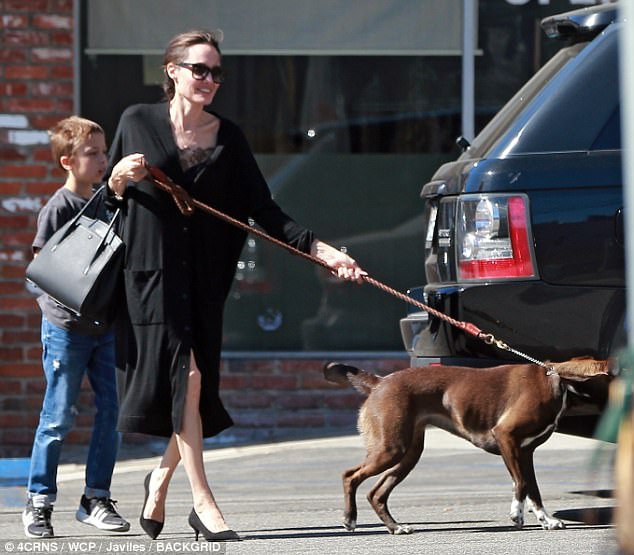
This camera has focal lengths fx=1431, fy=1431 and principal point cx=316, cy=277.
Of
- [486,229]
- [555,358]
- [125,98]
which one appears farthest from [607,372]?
[125,98]

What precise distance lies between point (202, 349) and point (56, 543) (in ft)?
3.29

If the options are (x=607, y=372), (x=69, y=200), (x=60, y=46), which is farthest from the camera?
(x=60, y=46)

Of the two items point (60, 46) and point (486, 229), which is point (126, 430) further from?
point (60, 46)

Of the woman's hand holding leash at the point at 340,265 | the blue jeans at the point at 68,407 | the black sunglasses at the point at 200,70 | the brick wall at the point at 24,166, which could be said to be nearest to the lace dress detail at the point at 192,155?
the black sunglasses at the point at 200,70

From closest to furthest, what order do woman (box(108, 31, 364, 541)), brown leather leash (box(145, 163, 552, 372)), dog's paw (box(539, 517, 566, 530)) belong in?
brown leather leash (box(145, 163, 552, 372)) < woman (box(108, 31, 364, 541)) < dog's paw (box(539, 517, 566, 530))

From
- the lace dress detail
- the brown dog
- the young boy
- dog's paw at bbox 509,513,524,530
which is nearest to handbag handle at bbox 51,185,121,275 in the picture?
the young boy

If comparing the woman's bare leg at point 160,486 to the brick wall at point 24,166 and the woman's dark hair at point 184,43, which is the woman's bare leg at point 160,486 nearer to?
the woman's dark hair at point 184,43

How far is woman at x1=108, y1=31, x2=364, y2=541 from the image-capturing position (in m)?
5.65

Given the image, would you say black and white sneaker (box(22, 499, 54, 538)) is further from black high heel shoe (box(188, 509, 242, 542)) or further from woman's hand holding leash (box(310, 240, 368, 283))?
woman's hand holding leash (box(310, 240, 368, 283))

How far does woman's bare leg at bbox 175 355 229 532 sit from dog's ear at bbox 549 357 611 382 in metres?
1.44

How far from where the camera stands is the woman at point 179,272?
223 inches

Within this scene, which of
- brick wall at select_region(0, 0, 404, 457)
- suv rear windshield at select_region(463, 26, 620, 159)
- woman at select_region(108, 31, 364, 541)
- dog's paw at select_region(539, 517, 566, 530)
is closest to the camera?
woman at select_region(108, 31, 364, 541)

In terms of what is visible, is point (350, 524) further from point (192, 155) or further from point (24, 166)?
point (24, 166)

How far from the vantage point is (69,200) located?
6.18m
